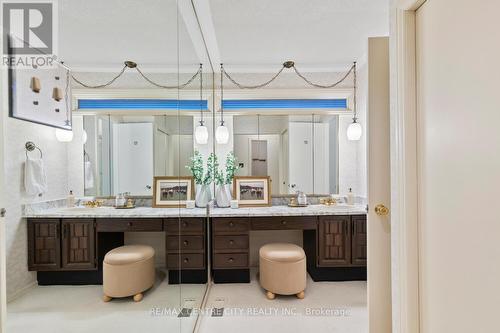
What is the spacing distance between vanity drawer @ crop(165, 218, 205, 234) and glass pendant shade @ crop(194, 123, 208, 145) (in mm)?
942

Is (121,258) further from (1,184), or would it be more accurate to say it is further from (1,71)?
(1,71)

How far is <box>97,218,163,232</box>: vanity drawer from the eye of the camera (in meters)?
0.91

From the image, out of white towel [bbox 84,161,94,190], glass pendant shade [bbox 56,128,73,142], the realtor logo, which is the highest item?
the realtor logo

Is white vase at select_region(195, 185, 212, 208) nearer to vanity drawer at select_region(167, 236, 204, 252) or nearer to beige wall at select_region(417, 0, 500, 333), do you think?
vanity drawer at select_region(167, 236, 204, 252)

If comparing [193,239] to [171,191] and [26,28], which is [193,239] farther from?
[26,28]

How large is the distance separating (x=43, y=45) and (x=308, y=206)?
2.94 m

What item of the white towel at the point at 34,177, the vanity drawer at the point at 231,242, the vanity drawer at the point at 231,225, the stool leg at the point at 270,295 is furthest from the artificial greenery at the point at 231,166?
the white towel at the point at 34,177

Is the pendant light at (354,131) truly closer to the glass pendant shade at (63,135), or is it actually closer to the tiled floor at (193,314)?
the tiled floor at (193,314)

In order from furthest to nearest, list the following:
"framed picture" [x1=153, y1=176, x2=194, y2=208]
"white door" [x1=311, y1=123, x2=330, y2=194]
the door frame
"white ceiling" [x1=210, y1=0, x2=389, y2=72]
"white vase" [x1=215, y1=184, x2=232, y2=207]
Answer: "white door" [x1=311, y1=123, x2=330, y2=194], "white vase" [x1=215, y1=184, x2=232, y2=207], "white ceiling" [x1=210, y1=0, x2=389, y2=72], "framed picture" [x1=153, y1=176, x2=194, y2=208], the door frame

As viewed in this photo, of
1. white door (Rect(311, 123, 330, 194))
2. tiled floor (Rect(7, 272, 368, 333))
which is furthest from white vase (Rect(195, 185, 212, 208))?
white door (Rect(311, 123, 330, 194))

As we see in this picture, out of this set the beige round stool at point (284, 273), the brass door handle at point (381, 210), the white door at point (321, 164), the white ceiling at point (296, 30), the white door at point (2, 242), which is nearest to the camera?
the white door at point (2, 242)

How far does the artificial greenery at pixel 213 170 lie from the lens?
2.77 meters

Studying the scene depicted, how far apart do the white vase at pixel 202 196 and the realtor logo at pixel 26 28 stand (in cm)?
207

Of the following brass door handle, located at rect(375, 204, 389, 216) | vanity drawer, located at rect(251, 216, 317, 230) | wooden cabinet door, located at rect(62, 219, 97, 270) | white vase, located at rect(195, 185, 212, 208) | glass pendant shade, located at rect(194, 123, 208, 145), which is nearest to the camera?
wooden cabinet door, located at rect(62, 219, 97, 270)
